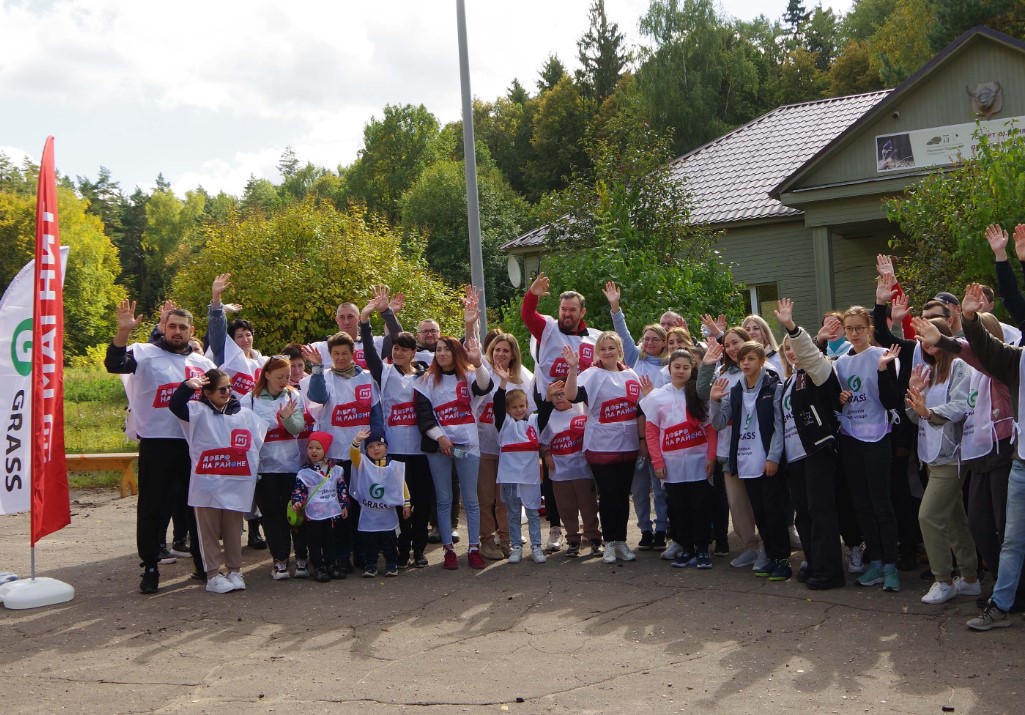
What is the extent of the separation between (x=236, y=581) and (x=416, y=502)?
5.30 feet

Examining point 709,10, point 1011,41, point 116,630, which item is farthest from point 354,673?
point 709,10

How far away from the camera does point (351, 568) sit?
8781 mm

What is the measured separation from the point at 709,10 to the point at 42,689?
47394 millimetres

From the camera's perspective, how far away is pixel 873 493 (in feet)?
24.4

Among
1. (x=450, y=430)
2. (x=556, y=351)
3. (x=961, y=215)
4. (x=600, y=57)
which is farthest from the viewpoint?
(x=600, y=57)

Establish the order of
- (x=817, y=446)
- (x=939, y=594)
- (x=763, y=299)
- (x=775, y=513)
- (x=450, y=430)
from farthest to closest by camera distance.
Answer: (x=763, y=299), (x=450, y=430), (x=775, y=513), (x=817, y=446), (x=939, y=594)

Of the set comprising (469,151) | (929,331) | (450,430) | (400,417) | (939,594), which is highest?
(469,151)

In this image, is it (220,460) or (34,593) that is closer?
(34,593)

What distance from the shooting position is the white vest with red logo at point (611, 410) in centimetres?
875

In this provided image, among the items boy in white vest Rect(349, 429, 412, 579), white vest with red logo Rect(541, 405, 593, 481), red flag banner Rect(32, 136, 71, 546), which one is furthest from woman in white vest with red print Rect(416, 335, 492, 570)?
red flag banner Rect(32, 136, 71, 546)

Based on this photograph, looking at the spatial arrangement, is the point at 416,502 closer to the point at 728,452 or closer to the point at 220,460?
the point at 220,460

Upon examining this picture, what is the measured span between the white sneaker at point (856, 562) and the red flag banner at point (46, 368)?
6153 millimetres

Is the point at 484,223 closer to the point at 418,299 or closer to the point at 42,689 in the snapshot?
the point at 418,299

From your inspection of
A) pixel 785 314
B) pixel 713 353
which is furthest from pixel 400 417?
pixel 785 314
